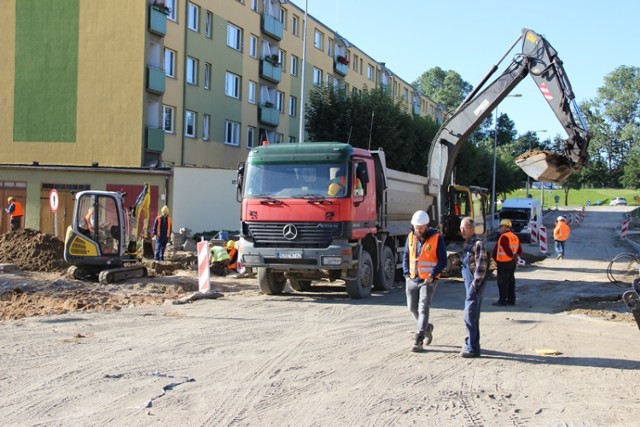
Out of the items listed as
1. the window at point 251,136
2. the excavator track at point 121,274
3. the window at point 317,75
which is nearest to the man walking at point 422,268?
the excavator track at point 121,274

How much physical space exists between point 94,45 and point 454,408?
3080cm

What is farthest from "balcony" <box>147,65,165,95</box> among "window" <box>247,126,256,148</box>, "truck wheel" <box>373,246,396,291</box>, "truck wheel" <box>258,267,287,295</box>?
"truck wheel" <box>258,267,287,295</box>

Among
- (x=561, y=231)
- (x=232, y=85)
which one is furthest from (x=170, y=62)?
(x=561, y=231)

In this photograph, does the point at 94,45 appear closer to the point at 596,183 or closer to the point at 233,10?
the point at 233,10

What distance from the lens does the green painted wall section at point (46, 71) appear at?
109 feet

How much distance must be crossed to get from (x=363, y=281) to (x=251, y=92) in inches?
1153

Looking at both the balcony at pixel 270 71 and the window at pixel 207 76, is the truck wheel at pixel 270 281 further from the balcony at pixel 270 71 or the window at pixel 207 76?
the balcony at pixel 270 71

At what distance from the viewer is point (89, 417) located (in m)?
5.86

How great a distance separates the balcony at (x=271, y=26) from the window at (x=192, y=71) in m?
7.59

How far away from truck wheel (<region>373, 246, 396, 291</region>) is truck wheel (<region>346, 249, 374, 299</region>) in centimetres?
74

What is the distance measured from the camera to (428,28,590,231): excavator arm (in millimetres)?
18406

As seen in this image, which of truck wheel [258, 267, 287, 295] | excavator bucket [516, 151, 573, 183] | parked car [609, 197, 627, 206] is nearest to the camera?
truck wheel [258, 267, 287, 295]

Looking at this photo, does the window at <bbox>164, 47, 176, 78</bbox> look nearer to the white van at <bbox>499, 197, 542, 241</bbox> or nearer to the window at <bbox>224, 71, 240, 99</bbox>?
the window at <bbox>224, 71, 240, 99</bbox>

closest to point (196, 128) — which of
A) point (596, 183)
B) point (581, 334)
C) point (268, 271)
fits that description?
point (268, 271)
